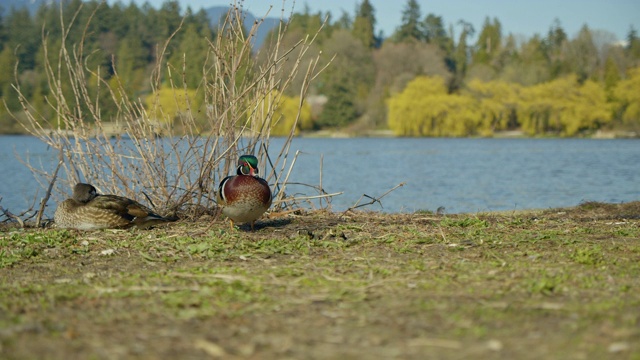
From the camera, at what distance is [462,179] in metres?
26.8

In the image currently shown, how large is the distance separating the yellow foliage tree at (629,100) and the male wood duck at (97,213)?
211ft

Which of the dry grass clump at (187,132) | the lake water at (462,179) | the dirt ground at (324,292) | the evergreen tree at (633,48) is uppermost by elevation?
the evergreen tree at (633,48)

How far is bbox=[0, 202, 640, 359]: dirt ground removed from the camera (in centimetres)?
329

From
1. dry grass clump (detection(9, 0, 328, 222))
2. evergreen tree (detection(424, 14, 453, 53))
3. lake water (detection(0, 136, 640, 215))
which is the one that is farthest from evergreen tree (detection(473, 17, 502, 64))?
dry grass clump (detection(9, 0, 328, 222))

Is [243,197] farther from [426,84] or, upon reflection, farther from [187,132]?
[426,84]

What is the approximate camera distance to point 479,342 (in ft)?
10.9

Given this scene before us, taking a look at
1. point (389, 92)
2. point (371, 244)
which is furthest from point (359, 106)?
point (371, 244)

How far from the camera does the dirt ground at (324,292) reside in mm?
3289

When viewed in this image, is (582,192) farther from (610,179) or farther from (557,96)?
(557,96)

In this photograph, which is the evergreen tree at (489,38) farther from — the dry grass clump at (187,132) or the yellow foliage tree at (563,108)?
the dry grass clump at (187,132)

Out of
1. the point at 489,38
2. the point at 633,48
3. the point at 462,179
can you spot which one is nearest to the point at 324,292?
the point at 462,179

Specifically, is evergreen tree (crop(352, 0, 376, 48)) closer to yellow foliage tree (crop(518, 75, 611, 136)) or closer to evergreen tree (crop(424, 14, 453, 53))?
evergreen tree (crop(424, 14, 453, 53))

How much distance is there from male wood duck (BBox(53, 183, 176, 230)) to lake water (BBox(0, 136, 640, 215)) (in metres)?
4.15

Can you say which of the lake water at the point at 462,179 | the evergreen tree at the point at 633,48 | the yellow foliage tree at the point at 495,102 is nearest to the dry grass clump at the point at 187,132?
the lake water at the point at 462,179
